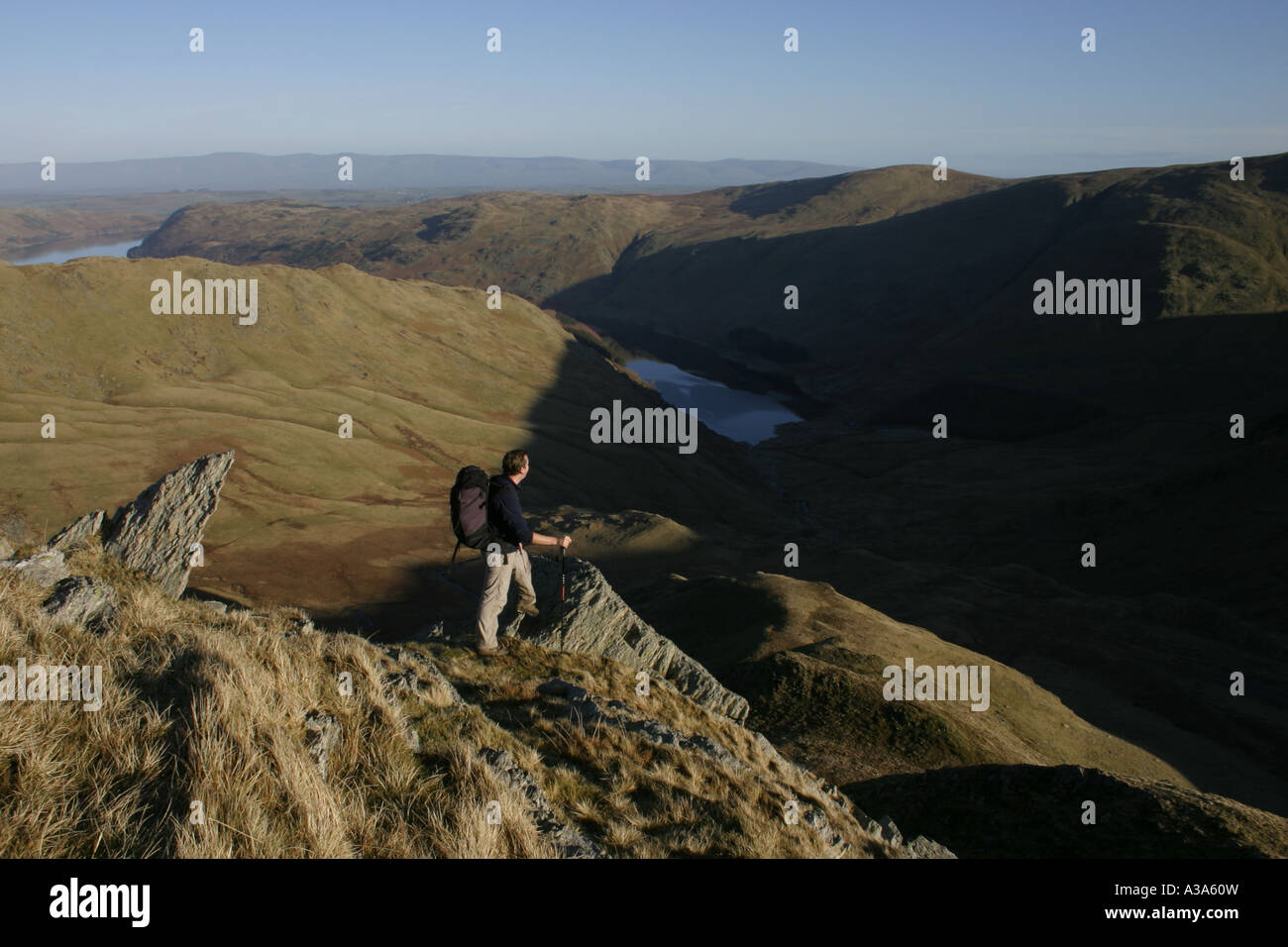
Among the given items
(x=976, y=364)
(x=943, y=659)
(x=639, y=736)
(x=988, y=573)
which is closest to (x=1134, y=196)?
(x=976, y=364)

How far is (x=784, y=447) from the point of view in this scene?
4840 inches

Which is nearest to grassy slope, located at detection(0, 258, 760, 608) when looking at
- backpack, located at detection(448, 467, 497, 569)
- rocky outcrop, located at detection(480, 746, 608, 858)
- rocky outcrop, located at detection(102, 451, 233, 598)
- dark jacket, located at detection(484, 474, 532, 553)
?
rocky outcrop, located at detection(102, 451, 233, 598)

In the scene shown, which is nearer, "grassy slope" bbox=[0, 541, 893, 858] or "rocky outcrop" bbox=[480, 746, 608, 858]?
"grassy slope" bbox=[0, 541, 893, 858]

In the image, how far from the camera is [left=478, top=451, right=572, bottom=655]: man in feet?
34.9

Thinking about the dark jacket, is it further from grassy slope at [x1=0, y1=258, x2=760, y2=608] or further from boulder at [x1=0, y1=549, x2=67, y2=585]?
grassy slope at [x1=0, y1=258, x2=760, y2=608]

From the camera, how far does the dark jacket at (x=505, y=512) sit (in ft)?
34.8

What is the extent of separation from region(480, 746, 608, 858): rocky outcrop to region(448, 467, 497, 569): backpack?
2.92 m

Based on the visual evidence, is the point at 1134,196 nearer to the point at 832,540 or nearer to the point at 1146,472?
the point at 1146,472

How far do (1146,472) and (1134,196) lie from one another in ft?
412

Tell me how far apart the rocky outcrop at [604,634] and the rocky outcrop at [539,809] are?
7499 mm

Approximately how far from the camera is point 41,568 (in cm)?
983

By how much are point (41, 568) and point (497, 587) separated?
222 inches

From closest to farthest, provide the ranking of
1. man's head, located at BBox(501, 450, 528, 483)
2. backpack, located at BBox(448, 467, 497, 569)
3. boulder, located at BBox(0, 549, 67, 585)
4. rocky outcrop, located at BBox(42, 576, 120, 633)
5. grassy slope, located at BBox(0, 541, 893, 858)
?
grassy slope, located at BBox(0, 541, 893, 858), rocky outcrop, located at BBox(42, 576, 120, 633), boulder, located at BBox(0, 549, 67, 585), backpack, located at BBox(448, 467, 497, 569), man's head, located at BBox(501, 450, 528, 483)

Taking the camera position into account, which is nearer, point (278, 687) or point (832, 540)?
point (278, 687)
